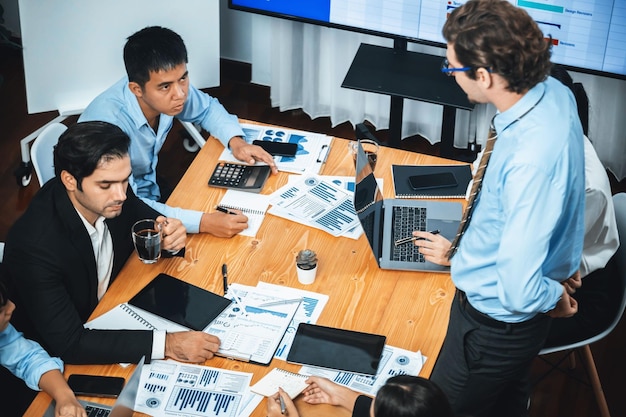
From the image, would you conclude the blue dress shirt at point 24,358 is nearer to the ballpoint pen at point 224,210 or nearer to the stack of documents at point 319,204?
the ballpoint pen at point 224,210

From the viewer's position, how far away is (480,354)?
2.11 meters

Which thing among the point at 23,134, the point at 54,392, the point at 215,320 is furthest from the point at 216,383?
the point at 23,134

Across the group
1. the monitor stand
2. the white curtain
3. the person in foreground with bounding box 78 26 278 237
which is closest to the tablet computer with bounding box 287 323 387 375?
the person in foreground with bounding box 78 26 278 237

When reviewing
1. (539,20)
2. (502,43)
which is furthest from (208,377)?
(539,20)

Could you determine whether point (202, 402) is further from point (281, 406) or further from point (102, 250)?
point (102, 250)

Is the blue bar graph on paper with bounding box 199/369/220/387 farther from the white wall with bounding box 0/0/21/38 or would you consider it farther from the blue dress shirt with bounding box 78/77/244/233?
the white wall with bounding box 0/0/21/38

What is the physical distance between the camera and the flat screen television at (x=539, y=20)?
133 inches

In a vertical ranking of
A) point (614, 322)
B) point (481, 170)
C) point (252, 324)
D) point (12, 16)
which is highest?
point (481, 170)

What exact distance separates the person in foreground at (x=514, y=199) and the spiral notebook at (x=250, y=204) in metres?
0.76

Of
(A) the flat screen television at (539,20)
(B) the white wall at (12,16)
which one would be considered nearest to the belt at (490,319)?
(A) the flat screen television at (539,20)

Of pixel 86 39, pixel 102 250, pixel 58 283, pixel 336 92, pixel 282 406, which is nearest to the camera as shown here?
pixel 282 406

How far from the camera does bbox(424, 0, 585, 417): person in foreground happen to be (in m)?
1.80

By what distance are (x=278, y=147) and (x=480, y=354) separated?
1189mm

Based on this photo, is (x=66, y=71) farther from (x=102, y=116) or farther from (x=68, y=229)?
(x=68, y=229)
